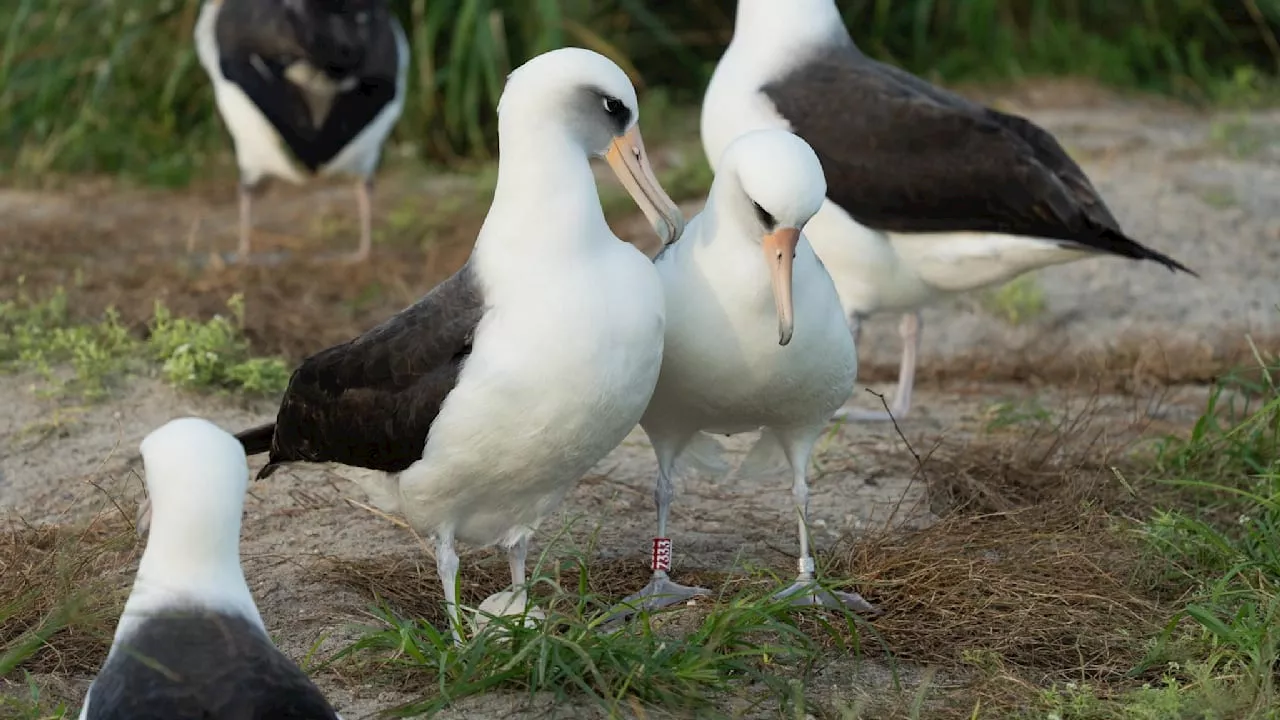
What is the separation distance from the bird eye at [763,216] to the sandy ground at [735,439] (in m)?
0.79

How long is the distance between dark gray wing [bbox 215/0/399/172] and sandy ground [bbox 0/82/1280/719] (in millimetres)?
593

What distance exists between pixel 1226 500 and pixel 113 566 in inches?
109

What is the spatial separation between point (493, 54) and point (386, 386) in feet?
18.3

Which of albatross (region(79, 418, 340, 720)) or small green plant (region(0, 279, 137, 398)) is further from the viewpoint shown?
small green plant (region(0, 279, 137, 398))

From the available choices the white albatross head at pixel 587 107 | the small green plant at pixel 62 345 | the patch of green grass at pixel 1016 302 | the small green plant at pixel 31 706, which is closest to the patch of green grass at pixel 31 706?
the small green plant at pixel 31 706

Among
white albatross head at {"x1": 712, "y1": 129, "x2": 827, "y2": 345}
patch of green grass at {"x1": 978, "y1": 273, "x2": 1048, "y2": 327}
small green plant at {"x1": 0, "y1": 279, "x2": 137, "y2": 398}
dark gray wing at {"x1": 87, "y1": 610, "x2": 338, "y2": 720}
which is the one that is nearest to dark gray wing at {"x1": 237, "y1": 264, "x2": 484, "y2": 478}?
white albatross head at {"x1": 712, "y1": 129, "x2": 827, "y2": 345}

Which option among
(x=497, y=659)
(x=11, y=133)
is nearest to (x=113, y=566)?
(x=497, y=659)

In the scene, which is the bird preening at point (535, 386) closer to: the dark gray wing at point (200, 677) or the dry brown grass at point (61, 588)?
the dark gray wing at point (200, 677)

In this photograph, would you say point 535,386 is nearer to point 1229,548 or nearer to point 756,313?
point 756,313

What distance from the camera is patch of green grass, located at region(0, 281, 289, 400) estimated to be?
5.50 metres

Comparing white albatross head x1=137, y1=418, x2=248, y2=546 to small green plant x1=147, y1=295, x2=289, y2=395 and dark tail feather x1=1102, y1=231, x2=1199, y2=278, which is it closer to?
small green plant x1=147, y1=295, x2=289, y2=395

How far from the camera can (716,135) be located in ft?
19.5

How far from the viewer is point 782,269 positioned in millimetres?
3662

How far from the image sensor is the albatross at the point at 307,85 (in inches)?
298
